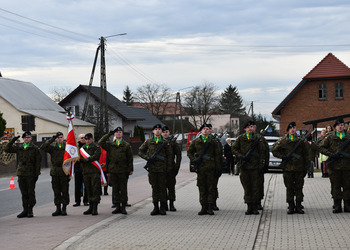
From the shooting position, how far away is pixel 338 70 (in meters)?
50.9

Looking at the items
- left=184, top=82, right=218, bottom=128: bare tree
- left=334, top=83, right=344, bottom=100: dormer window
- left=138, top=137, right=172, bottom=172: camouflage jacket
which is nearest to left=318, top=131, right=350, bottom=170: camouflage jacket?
left=138, top=137, right=172, bottom=172: camouflage jacket

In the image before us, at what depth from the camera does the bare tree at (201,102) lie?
108250 millimetres

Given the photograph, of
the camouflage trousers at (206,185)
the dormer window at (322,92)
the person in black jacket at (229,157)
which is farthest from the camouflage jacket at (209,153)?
the dormer window at (322,92)

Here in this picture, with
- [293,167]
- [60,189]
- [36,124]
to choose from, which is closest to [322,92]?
[36,124]

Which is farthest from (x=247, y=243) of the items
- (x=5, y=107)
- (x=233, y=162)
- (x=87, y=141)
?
(x=5, y=107)

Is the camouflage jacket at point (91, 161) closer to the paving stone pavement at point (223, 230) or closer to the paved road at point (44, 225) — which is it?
the paved road at point (44, 225)

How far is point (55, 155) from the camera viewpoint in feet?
40.2

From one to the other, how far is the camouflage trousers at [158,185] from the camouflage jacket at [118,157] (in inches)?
20.0

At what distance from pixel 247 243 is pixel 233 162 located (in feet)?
61.3

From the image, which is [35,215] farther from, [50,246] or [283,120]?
[283,120]

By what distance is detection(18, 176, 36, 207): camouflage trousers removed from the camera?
11.9 metres

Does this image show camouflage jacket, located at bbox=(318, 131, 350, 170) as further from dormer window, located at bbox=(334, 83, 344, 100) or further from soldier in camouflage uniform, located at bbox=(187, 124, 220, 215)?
dormer window, located at bbox=(334, 83, 344, 100)

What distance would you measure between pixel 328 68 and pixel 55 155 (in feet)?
139

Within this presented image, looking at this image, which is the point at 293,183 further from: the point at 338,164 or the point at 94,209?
the point at 94,209
